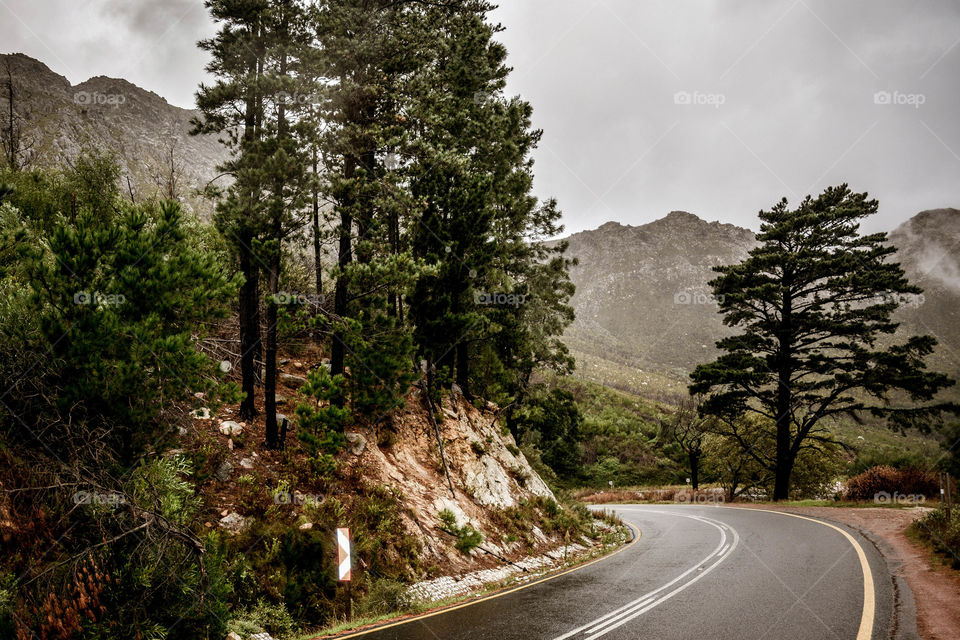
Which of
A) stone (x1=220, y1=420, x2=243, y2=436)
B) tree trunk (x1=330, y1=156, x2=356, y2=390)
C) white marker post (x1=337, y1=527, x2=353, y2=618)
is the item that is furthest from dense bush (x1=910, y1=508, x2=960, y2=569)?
stone (x1=220, y1=420, x2=243, y2=436)

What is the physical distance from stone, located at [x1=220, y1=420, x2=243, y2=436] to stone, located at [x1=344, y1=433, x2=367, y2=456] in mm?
2460

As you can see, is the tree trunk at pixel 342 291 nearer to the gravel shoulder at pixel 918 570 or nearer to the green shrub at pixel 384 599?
the green shrub at pixel 384 599

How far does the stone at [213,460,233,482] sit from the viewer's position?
29.4ft

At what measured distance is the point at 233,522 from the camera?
26.7 ft

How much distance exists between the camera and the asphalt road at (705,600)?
21.5ft

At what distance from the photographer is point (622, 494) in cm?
3925

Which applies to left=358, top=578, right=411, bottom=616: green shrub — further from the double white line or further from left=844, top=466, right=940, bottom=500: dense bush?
left=844, top=466, right=940, bottom=500: dense bush

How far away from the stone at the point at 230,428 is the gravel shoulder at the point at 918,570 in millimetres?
11444

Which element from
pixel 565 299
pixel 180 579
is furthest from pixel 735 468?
pixel 180 579

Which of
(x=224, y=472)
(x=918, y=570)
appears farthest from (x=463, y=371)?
(x=918, y=570)

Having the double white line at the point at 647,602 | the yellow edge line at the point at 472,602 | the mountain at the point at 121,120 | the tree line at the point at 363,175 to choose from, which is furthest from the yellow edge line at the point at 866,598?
the mountain at the point at 121,120

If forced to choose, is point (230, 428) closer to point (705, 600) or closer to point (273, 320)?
point (273, 320)

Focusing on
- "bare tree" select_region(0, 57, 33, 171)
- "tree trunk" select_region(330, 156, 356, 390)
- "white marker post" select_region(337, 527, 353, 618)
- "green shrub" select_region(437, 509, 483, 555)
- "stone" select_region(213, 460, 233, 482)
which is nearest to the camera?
"white marker post" select_region(337, 527, 353, 618)

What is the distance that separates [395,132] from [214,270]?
772 centimetres
